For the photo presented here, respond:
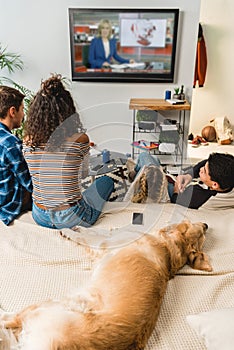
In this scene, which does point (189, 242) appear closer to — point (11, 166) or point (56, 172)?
point (56, 172)

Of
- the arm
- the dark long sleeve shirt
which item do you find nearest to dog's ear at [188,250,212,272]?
the dark long sleeve shirt

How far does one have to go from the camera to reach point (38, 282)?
4.38 ft

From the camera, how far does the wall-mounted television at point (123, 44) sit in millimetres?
3096

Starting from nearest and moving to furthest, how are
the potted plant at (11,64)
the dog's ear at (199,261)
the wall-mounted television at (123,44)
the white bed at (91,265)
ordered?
the white bed at (91,265)
the dog's ear at (199,261)
the wall-mounted television at (123,44)
the potted plant at (11,64)

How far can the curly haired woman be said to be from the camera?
1581 mm

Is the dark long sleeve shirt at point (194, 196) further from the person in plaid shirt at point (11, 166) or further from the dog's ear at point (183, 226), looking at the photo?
the person in plaid shirt at point (11, 166)

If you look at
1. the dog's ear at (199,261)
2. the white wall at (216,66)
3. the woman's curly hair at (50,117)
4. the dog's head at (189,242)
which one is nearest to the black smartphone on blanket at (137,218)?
the dog's head at (189,242)

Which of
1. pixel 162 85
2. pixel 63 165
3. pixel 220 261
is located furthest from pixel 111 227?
→ pixel 162 85

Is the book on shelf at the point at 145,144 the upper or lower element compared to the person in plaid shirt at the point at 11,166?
lower

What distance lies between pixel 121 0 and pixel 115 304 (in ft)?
9.24

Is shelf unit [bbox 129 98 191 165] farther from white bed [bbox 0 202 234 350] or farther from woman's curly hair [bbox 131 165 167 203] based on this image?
white bed [bbox 0 202 234 350]

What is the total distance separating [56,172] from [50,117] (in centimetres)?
28

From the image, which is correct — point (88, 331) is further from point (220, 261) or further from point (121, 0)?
point (121, 0)

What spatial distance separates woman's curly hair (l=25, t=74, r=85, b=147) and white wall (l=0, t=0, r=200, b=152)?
5.68ft
